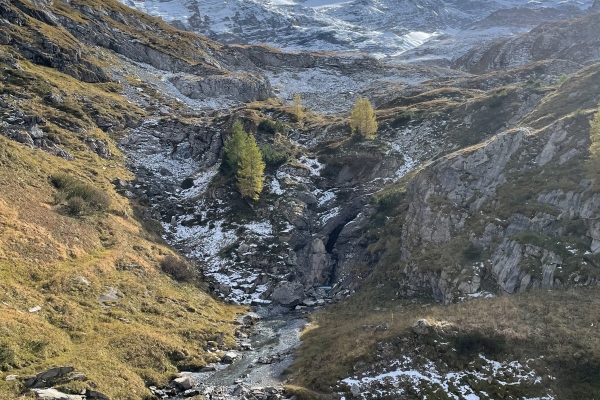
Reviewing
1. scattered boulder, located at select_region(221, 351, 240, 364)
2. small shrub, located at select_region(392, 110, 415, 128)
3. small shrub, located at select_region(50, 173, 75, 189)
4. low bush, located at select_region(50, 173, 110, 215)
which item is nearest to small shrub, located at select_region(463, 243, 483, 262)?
scattered boulder, located at select_region(221, 351, 240, 364)

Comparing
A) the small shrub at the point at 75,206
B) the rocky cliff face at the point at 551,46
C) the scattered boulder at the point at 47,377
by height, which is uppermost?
the rocky cliff face at the point at 551,46

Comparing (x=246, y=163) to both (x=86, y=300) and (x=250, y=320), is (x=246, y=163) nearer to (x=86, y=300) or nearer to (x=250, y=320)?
(x=250, y=320)

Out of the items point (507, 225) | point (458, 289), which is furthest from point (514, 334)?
point (507, 225)

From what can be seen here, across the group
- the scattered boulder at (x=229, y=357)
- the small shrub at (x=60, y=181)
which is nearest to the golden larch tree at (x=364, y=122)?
the small shrub at (x=60, y=181)

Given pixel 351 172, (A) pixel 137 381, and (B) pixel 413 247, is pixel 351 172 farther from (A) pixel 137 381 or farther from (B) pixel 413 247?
(A) pixel 137 381

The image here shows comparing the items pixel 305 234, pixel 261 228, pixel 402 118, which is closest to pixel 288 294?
pixel 305 234

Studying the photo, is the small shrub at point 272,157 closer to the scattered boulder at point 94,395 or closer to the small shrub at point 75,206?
the small shrub at point 75,206
